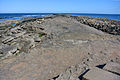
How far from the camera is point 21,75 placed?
14.6ft

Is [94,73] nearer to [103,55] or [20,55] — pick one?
[103,55]

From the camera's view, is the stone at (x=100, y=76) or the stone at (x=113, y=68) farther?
the stone at (x=113, y=68)

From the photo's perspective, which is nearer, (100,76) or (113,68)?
(100,76)

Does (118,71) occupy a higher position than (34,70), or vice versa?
(118,71)

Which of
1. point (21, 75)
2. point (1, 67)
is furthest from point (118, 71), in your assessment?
point (1, 67)

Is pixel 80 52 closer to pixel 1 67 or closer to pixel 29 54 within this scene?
pixel 29 54

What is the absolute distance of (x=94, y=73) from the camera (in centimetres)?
328

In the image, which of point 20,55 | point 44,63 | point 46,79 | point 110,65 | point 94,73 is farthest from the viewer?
point 20,55

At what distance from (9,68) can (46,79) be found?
191 cm

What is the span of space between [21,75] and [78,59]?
9.02 feet

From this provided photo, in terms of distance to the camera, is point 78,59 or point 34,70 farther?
point 78,59

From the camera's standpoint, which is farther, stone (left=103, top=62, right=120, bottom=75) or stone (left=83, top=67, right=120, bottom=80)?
stone (left=103, top=62, right=120, bottom=75)

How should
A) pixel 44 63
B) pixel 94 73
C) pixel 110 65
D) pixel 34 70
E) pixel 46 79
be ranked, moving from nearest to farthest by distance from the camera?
pixel 94 73 < pixel 110 65 < pixel 46 79 < pixel 34 70 < pixel 44 63

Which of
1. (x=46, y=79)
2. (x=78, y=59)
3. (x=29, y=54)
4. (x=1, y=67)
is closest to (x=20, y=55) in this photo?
(x=29, y=54)
